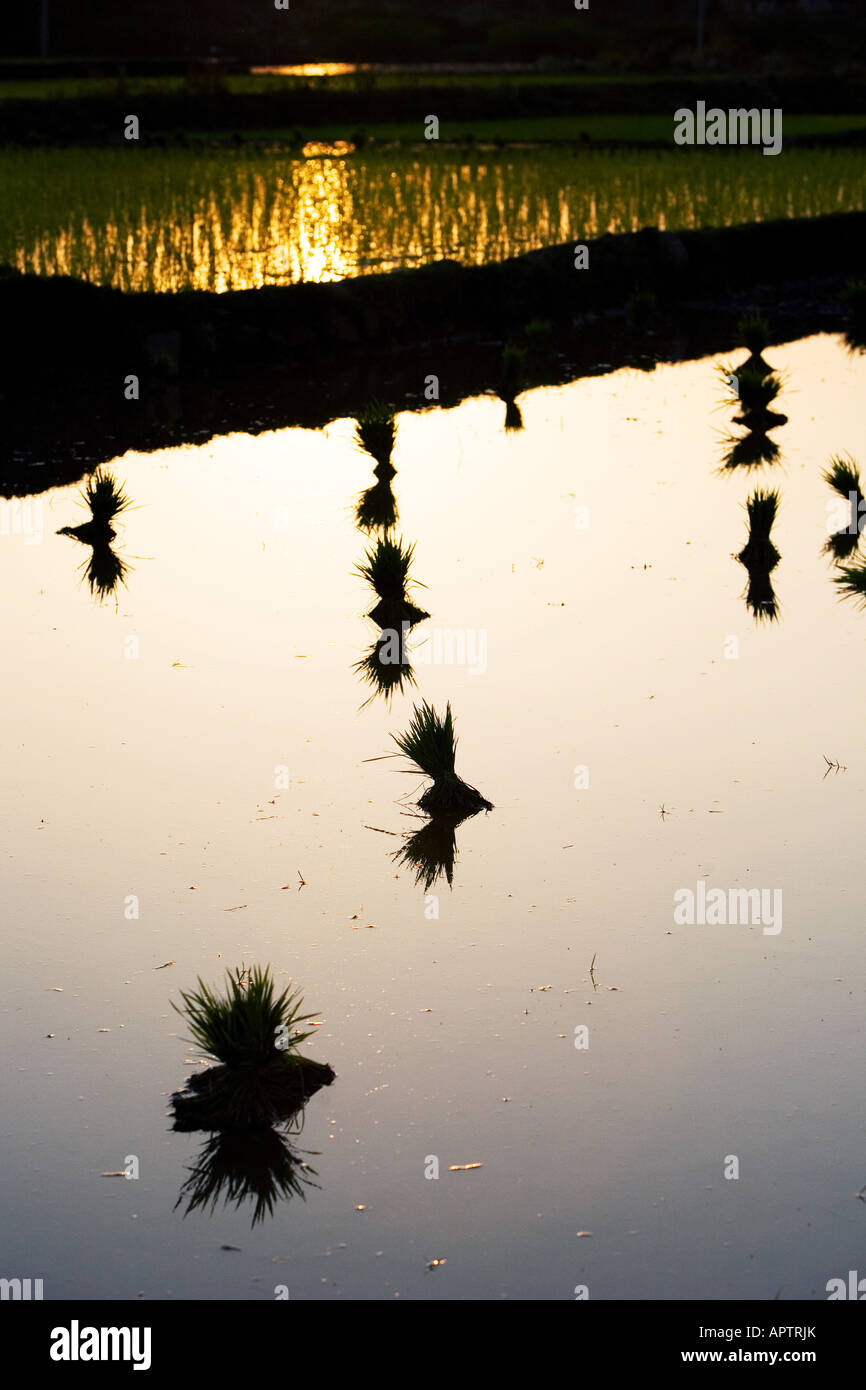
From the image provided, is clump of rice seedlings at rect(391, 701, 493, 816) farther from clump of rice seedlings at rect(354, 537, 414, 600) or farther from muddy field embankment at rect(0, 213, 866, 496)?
muddy field embankment at rect(0, 213, 866, 496)

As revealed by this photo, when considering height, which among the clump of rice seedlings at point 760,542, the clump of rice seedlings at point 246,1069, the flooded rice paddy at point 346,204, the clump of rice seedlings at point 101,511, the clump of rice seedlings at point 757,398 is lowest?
the clump of rice seedlings at point 246,1069

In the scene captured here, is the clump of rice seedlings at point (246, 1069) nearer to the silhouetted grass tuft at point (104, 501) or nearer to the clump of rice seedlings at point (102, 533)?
the clump of rice seedlings at point (102, 533)

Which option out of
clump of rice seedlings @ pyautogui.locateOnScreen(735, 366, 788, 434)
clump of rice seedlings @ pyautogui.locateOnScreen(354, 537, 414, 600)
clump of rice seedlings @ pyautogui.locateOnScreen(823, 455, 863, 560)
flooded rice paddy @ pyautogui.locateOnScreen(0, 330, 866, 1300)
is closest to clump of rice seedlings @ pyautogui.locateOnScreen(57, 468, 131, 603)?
flooded rice paddy @ pyautogui.locateOnScreen(0, 330, 866, 1300)

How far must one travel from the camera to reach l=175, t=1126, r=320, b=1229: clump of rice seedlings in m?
3.80

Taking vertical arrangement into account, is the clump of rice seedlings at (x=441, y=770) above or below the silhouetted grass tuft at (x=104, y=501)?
below

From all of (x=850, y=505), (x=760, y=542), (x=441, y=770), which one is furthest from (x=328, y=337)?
(x=441, y=770)

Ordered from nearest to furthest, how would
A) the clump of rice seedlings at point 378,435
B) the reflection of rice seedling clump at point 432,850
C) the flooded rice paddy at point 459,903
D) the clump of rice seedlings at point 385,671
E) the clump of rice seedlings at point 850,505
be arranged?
the flooded rice paddy at point 459,903
the reflection of rice seedling clump at point 432,850
the clump of rice seedlings at point 385,671
the clump of rice seedlings at point 850,505
the clump of rice seedlings at point 378,435

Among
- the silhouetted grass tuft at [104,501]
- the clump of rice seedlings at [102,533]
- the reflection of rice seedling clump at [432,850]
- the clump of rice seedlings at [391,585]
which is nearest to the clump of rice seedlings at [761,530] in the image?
the clump of rice seedlings at [391,585]

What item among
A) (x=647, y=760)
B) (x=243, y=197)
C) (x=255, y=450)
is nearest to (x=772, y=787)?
(x=647, y=760)

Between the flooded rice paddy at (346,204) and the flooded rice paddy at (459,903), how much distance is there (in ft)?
24.2

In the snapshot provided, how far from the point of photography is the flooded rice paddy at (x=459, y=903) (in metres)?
3.67

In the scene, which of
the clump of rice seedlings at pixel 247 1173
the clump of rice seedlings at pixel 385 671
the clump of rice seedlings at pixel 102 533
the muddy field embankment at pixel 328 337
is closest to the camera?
the clump of rice seedlings at pixel 247 1173

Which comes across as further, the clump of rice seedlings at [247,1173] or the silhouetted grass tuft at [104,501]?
the silhouetted grass tuft at [104,501]

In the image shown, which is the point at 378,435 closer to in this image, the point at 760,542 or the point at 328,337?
the point at 760,542
